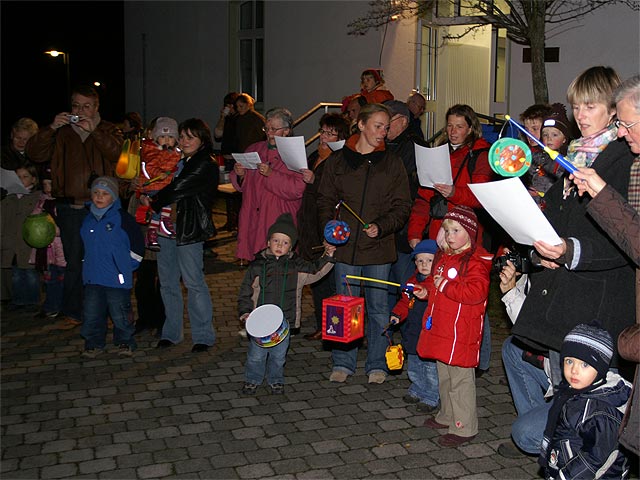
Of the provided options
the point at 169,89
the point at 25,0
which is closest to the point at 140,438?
the point at 169,89

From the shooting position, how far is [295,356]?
283 inches

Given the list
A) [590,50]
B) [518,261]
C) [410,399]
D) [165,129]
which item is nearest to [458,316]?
[518,261]

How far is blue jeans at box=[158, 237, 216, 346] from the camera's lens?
7148 mm

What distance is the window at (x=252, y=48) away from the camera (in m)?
17.7

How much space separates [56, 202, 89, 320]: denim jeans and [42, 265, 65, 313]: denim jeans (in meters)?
0.40

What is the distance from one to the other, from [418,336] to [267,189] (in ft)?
7.43

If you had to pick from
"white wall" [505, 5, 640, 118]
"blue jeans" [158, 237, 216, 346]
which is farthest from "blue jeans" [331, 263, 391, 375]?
"white wall" [505, 5, 640, 118]

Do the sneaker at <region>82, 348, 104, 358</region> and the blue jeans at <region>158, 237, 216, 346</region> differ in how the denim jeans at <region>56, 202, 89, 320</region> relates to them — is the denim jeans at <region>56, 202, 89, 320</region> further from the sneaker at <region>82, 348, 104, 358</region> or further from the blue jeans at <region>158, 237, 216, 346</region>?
the blue jeans at <region>158, 237, 216, 346</region>

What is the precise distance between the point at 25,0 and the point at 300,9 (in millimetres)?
18532

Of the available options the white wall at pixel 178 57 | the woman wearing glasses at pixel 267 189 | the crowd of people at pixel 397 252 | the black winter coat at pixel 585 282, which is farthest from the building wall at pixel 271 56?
the black winter coat at pixel 585 282

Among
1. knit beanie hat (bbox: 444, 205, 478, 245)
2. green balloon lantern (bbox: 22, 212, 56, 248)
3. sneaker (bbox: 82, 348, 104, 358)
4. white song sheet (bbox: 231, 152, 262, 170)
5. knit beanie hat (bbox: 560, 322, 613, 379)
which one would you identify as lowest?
sneaker (bbox: 82, 348, 104, 358)

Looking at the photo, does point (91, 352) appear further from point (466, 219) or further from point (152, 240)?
point (466, 219)

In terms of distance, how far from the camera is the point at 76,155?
7703mm

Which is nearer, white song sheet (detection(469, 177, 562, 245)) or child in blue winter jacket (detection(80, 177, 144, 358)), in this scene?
white song sheet (detection(469, 177, 562, 245))
